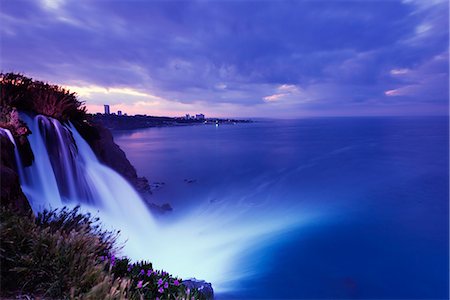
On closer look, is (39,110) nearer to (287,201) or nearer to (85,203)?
(85,203)

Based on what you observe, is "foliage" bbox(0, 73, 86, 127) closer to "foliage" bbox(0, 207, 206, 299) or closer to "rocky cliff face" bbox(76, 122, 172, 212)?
"rocky cliff face" bbox(76, 122, 172, 212)

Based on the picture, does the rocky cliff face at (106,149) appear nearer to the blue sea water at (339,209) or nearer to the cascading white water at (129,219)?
the cascading white water at (129,219)

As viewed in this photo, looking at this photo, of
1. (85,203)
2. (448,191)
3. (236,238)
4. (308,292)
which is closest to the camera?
(85,203)

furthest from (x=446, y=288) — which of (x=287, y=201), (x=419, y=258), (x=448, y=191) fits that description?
(x=448, y=191)

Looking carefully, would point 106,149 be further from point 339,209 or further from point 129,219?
point 339,209

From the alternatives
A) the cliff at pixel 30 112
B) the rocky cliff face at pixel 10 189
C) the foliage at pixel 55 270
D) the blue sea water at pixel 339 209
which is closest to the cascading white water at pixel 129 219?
the cliff at pixel 30 112

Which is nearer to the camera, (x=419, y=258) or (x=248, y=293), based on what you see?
(x=248, y=293)
